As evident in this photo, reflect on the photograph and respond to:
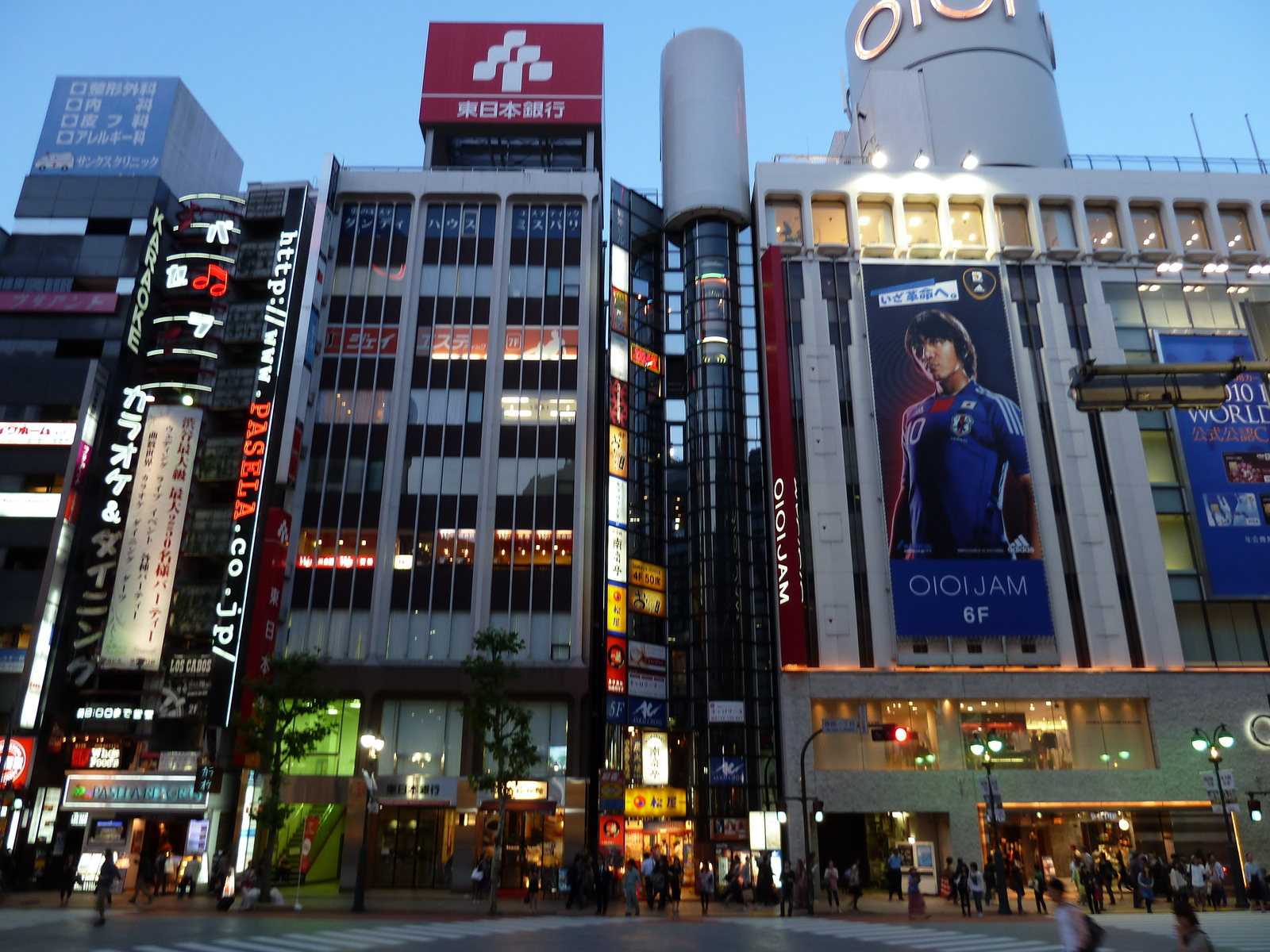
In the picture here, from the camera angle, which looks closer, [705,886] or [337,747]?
[705,886]

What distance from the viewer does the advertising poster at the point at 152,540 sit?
44.7 metres

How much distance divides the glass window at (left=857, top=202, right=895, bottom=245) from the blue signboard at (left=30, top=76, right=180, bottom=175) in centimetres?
4475

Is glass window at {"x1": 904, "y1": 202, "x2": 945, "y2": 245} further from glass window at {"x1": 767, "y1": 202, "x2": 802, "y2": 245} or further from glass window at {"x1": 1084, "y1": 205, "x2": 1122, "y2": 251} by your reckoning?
glass window at {"x1": 1084, "y1": 205, "x2": 1122, "y2": 251}

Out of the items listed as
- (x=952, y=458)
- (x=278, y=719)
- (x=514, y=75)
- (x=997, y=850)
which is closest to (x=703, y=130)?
(x=514, y=75)

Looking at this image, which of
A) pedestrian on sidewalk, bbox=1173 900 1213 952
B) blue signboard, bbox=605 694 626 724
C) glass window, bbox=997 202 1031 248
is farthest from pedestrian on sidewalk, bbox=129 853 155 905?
glass window, bbox=997 202 1031 248


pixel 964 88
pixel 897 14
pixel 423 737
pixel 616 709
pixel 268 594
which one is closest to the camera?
pixel 268 594

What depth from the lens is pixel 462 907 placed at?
35.2m

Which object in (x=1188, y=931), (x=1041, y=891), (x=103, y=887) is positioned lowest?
(x=1041, y=891)

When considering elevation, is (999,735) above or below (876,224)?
below

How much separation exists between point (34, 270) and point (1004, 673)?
5990cm

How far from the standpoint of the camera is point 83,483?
158ft

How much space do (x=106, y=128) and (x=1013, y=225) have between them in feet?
194

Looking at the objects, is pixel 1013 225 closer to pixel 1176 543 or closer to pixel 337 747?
pixel 1176 543

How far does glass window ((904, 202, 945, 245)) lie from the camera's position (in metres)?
58.0
